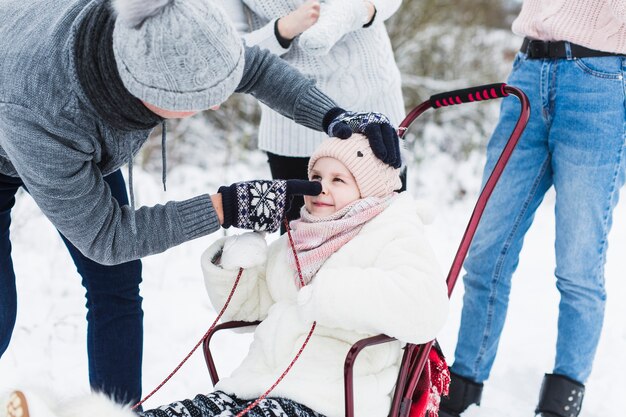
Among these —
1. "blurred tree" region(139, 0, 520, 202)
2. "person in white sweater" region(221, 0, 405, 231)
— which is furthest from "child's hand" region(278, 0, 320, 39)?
"blurred tree" region(139, 0, 520, 202)

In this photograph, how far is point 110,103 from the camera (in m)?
1.53

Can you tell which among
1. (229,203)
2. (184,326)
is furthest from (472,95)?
(184,326)

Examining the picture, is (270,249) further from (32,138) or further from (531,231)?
(531,231)

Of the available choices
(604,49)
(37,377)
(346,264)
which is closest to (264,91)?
(346,264)

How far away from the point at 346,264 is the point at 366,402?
377 mm

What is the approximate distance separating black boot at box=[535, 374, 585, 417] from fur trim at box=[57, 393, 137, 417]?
158 centimetres

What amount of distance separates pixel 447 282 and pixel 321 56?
3.08 feet

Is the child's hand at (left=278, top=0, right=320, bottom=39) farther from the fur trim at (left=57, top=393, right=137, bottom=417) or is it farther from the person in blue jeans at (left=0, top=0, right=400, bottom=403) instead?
the fur trim at (left=57, top=393, right=137, bottom=417)

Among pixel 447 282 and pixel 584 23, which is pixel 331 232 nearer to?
pixel 447 282

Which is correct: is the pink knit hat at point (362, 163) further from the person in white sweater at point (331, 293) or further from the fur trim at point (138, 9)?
the fur trim at point (138, 9)

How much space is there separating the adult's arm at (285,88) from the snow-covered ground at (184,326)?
3.43ft

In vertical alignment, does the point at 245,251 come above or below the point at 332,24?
below

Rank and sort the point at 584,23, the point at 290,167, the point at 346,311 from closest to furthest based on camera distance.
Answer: the point at 346,311, the point at 584,23, the point at 290,167

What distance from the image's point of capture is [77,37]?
5.00 ft
